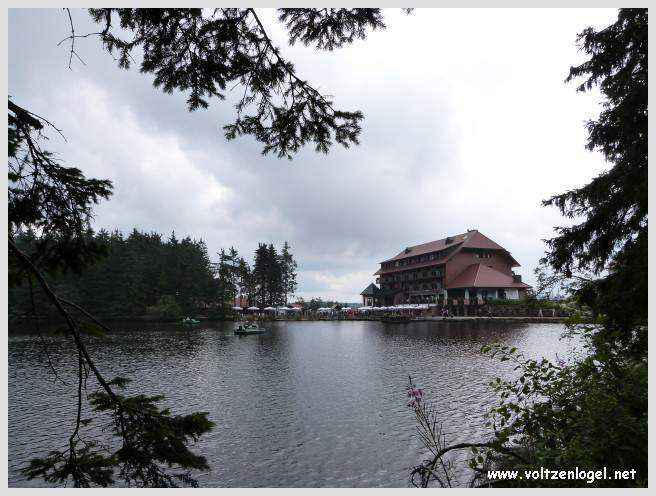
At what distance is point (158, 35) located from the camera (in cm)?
501

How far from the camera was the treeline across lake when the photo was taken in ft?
222

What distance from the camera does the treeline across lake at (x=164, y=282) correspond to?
67.8 metres

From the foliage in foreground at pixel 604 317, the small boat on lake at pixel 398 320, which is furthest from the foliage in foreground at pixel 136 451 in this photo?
the small boat on lake at pixel 398 320

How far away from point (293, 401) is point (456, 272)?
187ft

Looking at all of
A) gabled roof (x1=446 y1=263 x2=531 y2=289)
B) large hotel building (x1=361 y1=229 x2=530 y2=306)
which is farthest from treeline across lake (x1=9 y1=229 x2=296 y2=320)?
gabled roof (x1=446 y1=263 x2=531 y2=289)

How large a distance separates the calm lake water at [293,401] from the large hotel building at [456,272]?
33305 mm

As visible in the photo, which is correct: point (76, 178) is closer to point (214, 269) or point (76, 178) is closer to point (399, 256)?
point (399, 256)

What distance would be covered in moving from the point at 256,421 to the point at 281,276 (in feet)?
264

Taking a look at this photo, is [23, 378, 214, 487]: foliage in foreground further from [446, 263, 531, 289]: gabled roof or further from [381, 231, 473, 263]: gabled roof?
[381, 231, 473, 263]: gabled roof

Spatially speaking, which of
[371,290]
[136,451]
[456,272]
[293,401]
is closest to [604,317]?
[136,451]

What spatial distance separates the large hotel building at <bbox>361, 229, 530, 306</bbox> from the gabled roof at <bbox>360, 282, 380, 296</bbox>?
0.63 m

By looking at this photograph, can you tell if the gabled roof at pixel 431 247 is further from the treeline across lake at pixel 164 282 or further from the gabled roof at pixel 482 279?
the treeline across lake at pixel 164 282

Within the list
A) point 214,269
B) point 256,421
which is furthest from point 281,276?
point 256,421

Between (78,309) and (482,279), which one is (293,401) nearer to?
(78,309)
